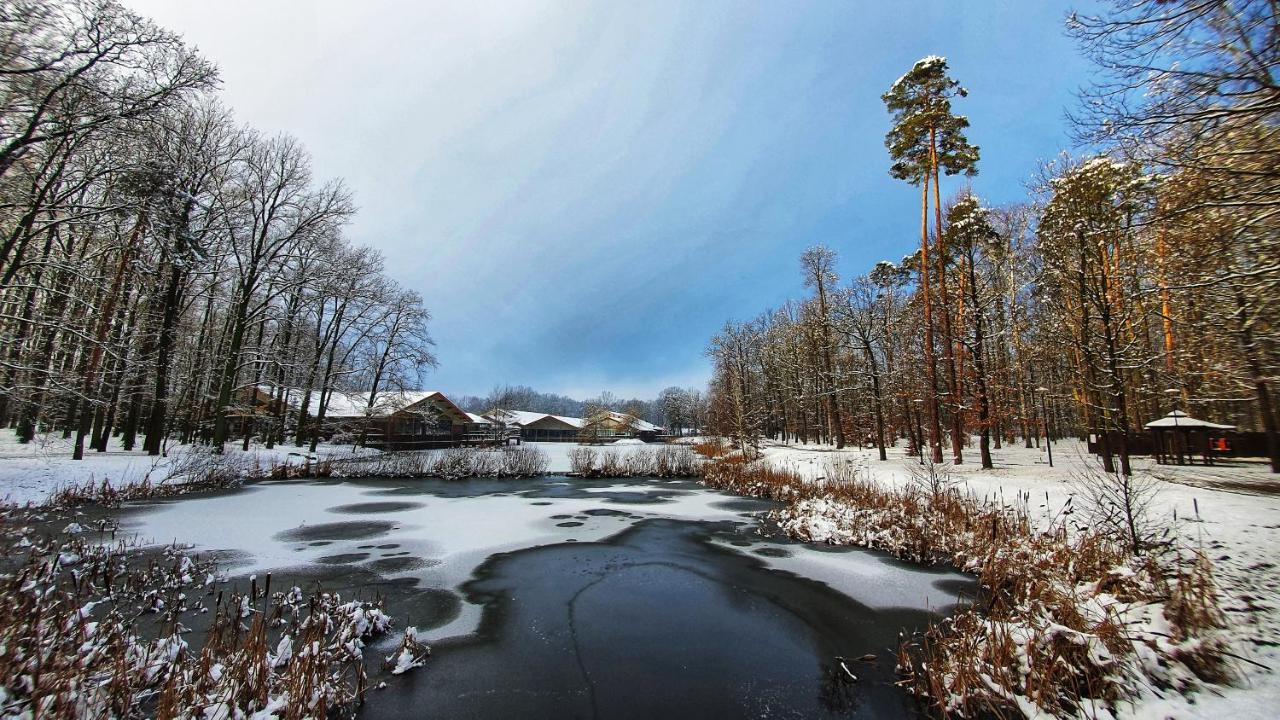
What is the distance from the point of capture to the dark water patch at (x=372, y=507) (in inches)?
520

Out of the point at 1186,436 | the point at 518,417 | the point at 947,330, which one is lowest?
the point at 1186,436

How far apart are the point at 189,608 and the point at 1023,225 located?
31.9m

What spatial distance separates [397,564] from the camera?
318 inches

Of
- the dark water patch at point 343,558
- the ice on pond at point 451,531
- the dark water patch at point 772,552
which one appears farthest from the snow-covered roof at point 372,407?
the dark water patch at point 772,552

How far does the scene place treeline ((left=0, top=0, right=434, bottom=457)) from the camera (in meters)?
10.4

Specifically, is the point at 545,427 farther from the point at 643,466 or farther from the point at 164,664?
the point at 164,664

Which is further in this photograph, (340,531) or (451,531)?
(451,531)

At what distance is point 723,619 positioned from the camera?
238 inches

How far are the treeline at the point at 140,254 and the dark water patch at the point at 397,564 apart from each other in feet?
30.2

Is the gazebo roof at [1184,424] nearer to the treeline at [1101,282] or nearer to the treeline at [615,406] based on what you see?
the treeline at [1101,282]

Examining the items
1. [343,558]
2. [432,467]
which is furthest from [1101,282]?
[432,467]

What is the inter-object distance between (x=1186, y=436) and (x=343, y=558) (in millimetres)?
30789

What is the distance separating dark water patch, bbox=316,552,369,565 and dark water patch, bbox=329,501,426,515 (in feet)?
16.6

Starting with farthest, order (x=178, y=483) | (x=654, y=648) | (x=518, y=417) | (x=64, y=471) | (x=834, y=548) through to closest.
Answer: (x=518, y=417) → (x=178, y=483) → (x=64, y=471) → (x=834, y=548) → (x=654, y=648)
